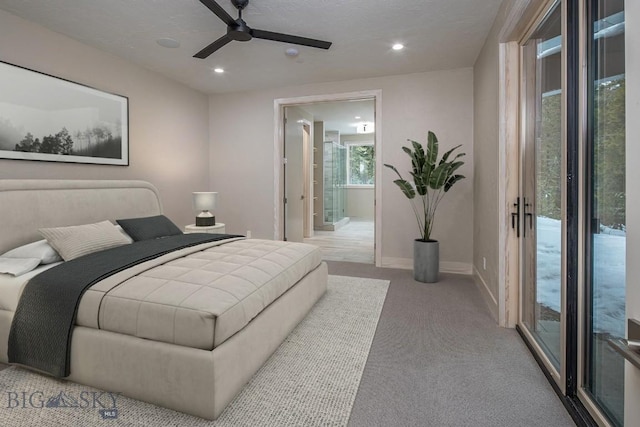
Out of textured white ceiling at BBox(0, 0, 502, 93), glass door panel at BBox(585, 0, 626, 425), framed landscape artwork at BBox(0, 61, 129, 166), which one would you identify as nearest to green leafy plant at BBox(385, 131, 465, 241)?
textured white ceiling at BBox(0, 0, 502, 93)

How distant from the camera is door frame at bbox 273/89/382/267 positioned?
4.45m

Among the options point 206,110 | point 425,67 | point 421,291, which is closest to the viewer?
point 421,291

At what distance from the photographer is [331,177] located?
8.52m

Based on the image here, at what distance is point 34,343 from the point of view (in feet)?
5.86

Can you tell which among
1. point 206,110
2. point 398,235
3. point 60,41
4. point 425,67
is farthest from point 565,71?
point 206,110

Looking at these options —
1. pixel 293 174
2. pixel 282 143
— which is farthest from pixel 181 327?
pixel 293 174

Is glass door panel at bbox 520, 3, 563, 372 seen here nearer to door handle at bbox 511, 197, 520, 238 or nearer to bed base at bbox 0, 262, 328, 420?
door handle at bbox 511, 197, 520, 238

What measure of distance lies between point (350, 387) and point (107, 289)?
1.41 meters

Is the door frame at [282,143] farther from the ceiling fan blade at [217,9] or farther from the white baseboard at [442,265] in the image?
the ceiling fan blade at [217,9]

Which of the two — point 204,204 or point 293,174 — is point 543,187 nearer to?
point 204,204

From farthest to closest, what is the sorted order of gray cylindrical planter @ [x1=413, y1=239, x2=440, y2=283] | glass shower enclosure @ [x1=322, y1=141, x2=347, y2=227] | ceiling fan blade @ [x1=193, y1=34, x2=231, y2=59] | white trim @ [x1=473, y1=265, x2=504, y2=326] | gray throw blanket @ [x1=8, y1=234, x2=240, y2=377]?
glass shower enclosure @ [x1=322, y1=141, x2=347, y2=227], gray cylindrical planter @ [x1=413, y1=239, x2=440, y2=283], white trim @ [x1=473, y1=265, x2=504, y2=326], ceiling fan blade @ [x1=193, y1=34, x2=231, y2=59], gray throw blanket @ [x1=8, y1=234, x2=240, y2=377]

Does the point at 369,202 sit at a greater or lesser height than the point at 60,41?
lesser

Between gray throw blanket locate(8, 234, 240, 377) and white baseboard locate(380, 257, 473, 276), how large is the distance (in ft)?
10.7

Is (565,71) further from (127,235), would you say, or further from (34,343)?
(127,235)
